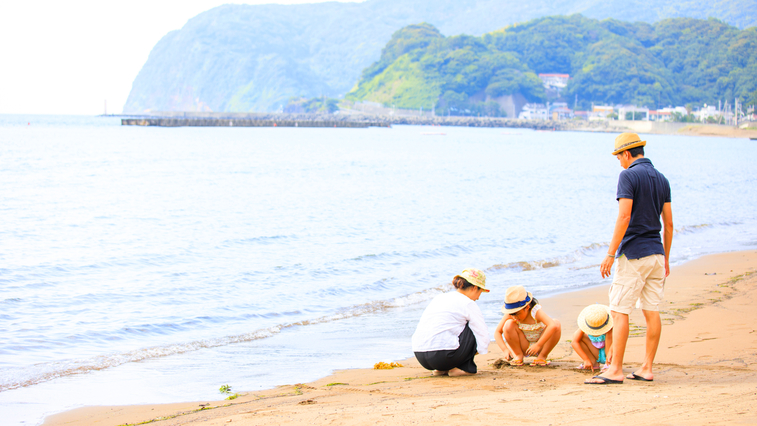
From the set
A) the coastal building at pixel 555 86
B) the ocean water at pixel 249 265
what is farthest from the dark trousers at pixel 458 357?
the coastal building at pixel 555 86

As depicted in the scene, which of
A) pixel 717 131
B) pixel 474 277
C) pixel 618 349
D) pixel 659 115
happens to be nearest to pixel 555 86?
pixel 659 115

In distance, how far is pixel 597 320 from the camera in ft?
16.6

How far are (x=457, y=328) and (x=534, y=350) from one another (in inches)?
34.5

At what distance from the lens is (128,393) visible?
17.7 ft

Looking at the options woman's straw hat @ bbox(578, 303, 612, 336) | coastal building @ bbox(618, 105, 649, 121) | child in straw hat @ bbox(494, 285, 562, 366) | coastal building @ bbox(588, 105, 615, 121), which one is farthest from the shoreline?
woman's straw hat @ bbox(578, 303, 612, 336)

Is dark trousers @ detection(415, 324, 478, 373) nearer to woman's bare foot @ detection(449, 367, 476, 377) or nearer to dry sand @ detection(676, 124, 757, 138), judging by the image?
woman's bare foot @ detection(449, 367, 476, 377)

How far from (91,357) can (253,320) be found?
2216 millimetres

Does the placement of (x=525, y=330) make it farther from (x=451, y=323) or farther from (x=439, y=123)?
(x=439, y=123)

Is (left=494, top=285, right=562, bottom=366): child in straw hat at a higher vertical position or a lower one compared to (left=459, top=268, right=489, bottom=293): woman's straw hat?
lower

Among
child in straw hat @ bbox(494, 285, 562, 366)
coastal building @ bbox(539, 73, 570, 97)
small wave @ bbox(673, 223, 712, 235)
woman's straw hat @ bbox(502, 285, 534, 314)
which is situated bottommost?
small wave @ bbox(673, 223, 712, 235)

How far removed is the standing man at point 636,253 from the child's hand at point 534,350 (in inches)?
34.0

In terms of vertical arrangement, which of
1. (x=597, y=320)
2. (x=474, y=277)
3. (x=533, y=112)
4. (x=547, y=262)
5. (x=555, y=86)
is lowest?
(x=547, y=262)

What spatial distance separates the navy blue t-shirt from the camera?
4.62m

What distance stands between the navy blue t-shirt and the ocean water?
2872mm
